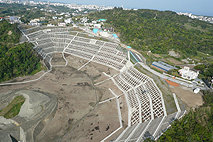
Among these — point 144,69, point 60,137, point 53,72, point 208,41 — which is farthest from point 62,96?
point 208,41

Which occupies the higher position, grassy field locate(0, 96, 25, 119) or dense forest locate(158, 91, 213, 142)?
dense forest locate(158, 91, 213, 142)

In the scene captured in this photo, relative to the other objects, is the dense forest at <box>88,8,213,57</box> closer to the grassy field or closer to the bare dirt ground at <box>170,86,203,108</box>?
the bare dirt ground at <box>170,86,203,108</box>

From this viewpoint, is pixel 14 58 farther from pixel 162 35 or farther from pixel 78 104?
pixel 162 35

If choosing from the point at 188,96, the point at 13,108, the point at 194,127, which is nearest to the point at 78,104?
the point at 13,108

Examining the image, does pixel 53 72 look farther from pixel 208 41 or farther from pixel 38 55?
pixel 208 41

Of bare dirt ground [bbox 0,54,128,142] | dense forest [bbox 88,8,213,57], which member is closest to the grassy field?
bare dirt ground [bbox 0,54,128,142]

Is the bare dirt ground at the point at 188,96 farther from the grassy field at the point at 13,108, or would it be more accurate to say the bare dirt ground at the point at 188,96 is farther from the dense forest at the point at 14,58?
the dense forest at the point at 14,58
